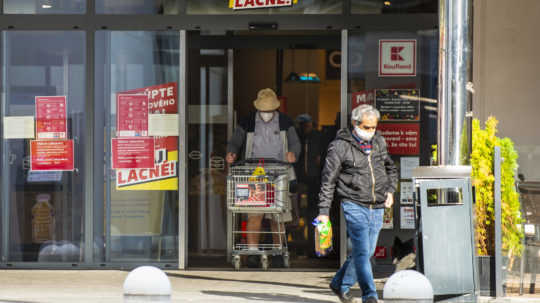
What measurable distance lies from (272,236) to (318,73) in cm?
289

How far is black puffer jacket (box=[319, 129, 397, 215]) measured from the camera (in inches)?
310

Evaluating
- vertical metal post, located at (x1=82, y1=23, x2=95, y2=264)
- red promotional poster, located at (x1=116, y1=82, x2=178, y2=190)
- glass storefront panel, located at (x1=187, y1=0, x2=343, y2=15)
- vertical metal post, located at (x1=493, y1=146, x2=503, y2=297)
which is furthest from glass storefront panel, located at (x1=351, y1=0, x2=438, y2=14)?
vertical metal post, located at (x1=82, y1=23, x2=95, y2=264)

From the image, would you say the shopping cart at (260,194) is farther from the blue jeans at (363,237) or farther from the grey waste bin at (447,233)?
the grey waste bin at (447,233)

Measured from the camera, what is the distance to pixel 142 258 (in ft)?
34.7

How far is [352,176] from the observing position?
26.0ft

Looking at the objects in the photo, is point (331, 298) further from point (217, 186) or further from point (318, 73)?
point (318, 73)

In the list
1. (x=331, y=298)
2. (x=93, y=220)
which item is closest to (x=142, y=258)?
(x=93, y=220)

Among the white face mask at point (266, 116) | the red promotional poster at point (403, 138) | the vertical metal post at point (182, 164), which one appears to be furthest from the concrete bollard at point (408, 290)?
the white face mask at point (266, 116)

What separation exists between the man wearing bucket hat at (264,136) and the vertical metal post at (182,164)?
0.63 meters

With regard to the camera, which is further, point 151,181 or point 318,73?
point 318,73

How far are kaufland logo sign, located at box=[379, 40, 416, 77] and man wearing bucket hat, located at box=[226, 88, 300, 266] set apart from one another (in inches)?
56.5

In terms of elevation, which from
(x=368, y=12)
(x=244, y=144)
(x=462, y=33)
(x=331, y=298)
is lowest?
(x=331, y=298)

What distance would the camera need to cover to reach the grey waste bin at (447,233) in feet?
23.9

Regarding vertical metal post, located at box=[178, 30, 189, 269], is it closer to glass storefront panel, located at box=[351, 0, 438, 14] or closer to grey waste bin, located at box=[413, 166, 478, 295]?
glass storefront panel, located at box=[351, 0, 438, 14]
